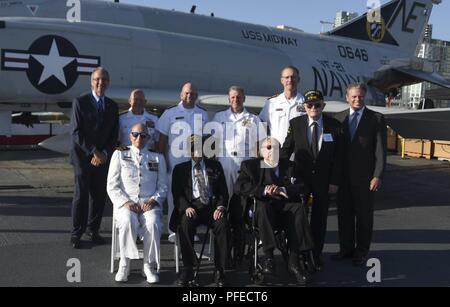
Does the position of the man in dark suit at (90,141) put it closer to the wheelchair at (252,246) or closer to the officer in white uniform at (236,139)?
the officer in white uniform at (236,139)

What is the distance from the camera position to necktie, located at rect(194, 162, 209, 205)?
14.2 ft

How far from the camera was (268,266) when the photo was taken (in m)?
4.08

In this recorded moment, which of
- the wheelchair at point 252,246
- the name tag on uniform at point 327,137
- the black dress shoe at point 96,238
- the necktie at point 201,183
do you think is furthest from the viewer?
the black dress shoe at point 96,238

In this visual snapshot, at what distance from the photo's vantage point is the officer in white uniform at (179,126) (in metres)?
5.01

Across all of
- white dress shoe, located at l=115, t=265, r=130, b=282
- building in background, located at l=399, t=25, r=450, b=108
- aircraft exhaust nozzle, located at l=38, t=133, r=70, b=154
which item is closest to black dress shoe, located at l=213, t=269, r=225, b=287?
white dress shoe, located at l=115, t=265, r=130, b=282

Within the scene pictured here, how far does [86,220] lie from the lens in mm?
5199

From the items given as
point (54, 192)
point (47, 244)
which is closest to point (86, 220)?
point (47, 244)

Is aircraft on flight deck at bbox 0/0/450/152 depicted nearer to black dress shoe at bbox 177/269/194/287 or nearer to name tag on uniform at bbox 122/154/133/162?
name tag on uniform at bbox 122/154/133/162

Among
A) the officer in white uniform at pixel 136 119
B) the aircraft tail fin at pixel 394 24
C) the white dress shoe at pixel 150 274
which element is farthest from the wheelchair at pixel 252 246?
the aircraft tail fin at pixel 394 24

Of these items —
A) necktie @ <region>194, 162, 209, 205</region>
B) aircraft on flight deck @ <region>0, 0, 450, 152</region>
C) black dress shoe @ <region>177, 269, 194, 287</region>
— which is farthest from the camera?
aircraft on flight deck @ <region>0, 0, 450, 152</region>

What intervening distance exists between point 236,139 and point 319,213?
3.58 ft

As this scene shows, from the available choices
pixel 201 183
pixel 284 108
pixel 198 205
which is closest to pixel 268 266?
pixel 198 205

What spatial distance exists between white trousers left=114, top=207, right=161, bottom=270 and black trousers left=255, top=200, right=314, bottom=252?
34.8 inches
